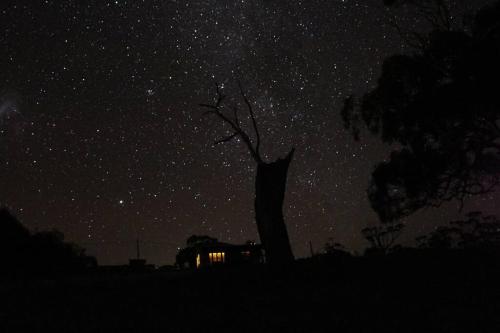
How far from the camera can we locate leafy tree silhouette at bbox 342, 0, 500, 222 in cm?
2025

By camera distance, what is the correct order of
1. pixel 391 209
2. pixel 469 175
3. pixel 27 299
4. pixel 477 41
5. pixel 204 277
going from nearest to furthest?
pixel 27 299 → pixel 204 277 → pixel 477 41 → pixel 469 175 → pixel 391 209

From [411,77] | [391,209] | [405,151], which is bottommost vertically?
[391,209]

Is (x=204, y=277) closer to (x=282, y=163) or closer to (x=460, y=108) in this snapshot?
(x=282, y=163)

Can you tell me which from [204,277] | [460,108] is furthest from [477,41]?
[204,277]

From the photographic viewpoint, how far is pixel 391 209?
2459 centimetres

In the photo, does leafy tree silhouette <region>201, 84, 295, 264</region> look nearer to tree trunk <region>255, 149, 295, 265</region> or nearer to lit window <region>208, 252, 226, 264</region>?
tree trunk <region>255, 149, 295, 265</region>

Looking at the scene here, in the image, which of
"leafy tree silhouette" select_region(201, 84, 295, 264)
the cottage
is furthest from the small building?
"leafy tree silhouette" select_region(201, 84, 295, 264)

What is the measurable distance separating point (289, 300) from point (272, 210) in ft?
19.7

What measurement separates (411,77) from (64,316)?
1512 cm

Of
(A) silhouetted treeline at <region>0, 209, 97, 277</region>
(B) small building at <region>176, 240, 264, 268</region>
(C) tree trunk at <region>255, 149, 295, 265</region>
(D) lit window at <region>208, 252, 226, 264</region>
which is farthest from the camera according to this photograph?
(D) lit window at <region>208, 252, 226, 264</region>

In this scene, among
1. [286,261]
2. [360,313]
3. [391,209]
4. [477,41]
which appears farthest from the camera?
[391,209]

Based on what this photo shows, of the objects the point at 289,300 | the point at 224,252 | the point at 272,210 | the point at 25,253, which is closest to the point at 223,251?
the point at 224,252

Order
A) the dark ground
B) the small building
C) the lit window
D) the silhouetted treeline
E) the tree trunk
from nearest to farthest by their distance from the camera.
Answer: the dark ground, the tree trunk, the silhouetted treeline, the small building, the lit window

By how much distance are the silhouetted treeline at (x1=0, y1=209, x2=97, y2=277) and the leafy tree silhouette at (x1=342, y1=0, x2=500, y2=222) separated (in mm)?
14833
